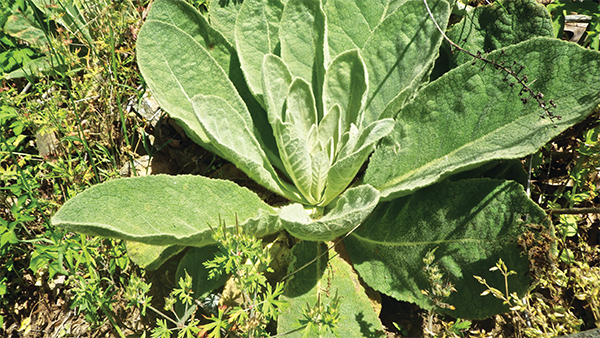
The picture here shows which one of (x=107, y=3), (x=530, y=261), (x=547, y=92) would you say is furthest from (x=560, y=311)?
(x=107, y=3)

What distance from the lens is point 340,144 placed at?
2.28 meters

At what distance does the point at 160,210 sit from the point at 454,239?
1.24 metres

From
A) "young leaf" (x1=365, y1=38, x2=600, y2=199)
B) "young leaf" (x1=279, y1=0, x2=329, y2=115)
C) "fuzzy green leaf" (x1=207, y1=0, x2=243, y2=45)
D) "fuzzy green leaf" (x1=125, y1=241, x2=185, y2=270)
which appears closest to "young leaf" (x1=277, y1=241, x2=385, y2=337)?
"young leaf" (x1=365, y1=38, x2=600, y2=199)

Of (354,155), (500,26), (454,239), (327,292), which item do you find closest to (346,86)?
(354,155)

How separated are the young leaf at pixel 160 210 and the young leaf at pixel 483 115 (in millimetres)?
651

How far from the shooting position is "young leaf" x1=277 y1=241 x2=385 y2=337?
6.27 feet

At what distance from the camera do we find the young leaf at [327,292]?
1.91 metres

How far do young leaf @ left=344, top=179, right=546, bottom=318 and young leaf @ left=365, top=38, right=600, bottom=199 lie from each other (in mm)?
129

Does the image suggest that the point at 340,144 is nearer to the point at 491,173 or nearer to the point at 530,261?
the point at 491,173

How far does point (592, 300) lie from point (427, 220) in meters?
0.66

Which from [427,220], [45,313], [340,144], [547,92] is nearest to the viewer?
[547,92]

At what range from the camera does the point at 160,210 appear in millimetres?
1910

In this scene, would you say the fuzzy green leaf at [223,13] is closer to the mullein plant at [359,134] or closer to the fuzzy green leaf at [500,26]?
the mullein plant at [359,134]

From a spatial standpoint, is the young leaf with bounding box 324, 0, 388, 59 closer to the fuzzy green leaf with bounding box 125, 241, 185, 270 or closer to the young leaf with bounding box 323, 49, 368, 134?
the young leaf with bounding box 323, 49, 368, 134
